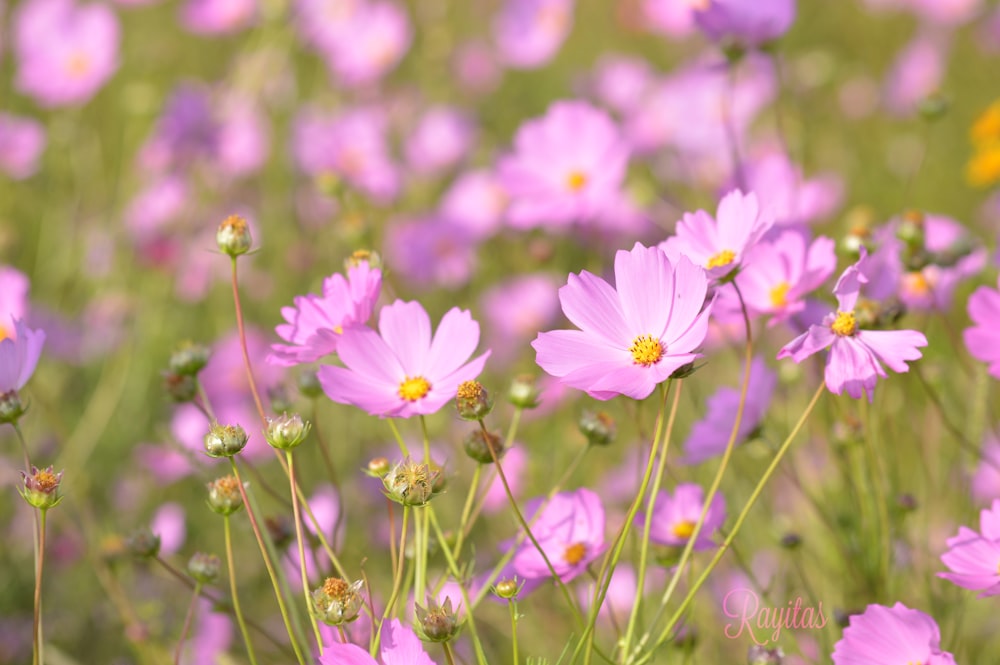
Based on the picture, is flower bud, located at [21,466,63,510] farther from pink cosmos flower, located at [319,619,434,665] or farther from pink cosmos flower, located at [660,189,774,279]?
pink cosmos flower, located at [660,189,774,279]

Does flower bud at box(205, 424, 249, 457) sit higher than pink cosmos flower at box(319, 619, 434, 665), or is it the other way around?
flower bud at box(205, 424, 249, 457)

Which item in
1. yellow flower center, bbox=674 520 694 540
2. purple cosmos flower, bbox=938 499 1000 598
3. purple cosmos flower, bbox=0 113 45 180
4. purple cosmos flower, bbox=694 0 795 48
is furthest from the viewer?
purple cosmos flower, bbox=0 113 45 180

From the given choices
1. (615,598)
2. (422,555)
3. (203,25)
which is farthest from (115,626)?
(203,25)

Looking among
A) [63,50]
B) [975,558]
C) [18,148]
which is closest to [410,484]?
[975,558]

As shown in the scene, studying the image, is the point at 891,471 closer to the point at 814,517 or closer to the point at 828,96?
the point at 814,517

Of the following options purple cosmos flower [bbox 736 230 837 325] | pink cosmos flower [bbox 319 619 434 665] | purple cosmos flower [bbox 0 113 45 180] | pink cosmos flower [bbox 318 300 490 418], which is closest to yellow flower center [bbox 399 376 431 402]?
pink cosmos flower [bbox 318 300 490 418]

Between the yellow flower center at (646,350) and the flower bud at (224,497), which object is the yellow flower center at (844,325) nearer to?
the yellow flower center at (646,350)
